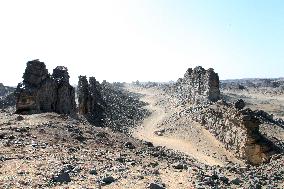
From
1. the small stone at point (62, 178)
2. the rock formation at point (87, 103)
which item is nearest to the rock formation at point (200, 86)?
the rock formation at point (87, 103)

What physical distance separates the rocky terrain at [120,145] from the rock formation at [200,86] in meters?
0.20

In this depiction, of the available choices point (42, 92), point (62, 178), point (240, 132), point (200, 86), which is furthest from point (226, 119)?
point (62, 178)

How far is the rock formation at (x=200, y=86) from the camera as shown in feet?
200

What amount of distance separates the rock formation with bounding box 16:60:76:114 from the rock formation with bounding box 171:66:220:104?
26.3 m

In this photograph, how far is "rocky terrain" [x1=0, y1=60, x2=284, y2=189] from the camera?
1709 cm

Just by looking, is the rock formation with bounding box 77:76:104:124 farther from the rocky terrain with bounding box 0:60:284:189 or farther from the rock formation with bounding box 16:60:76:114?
the rock formation with bounding box 16:60:76:114

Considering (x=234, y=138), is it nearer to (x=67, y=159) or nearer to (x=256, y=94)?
(x=67, y=159)

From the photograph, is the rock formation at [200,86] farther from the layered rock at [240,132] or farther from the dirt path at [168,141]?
the layered rock at [240,132]

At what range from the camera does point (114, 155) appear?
22.0m

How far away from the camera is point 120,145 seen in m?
26.2

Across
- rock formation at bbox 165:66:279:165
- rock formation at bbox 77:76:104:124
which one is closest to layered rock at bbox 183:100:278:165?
rock formation at bbox 165:66:279:165

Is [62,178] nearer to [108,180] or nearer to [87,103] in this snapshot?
[108,180]

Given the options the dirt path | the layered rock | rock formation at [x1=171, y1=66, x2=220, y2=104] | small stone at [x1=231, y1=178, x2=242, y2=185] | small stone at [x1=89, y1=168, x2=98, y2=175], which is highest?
rock formation at [x1=171, y1=66, x2=220, y2=104]

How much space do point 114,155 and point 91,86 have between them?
127 feet
